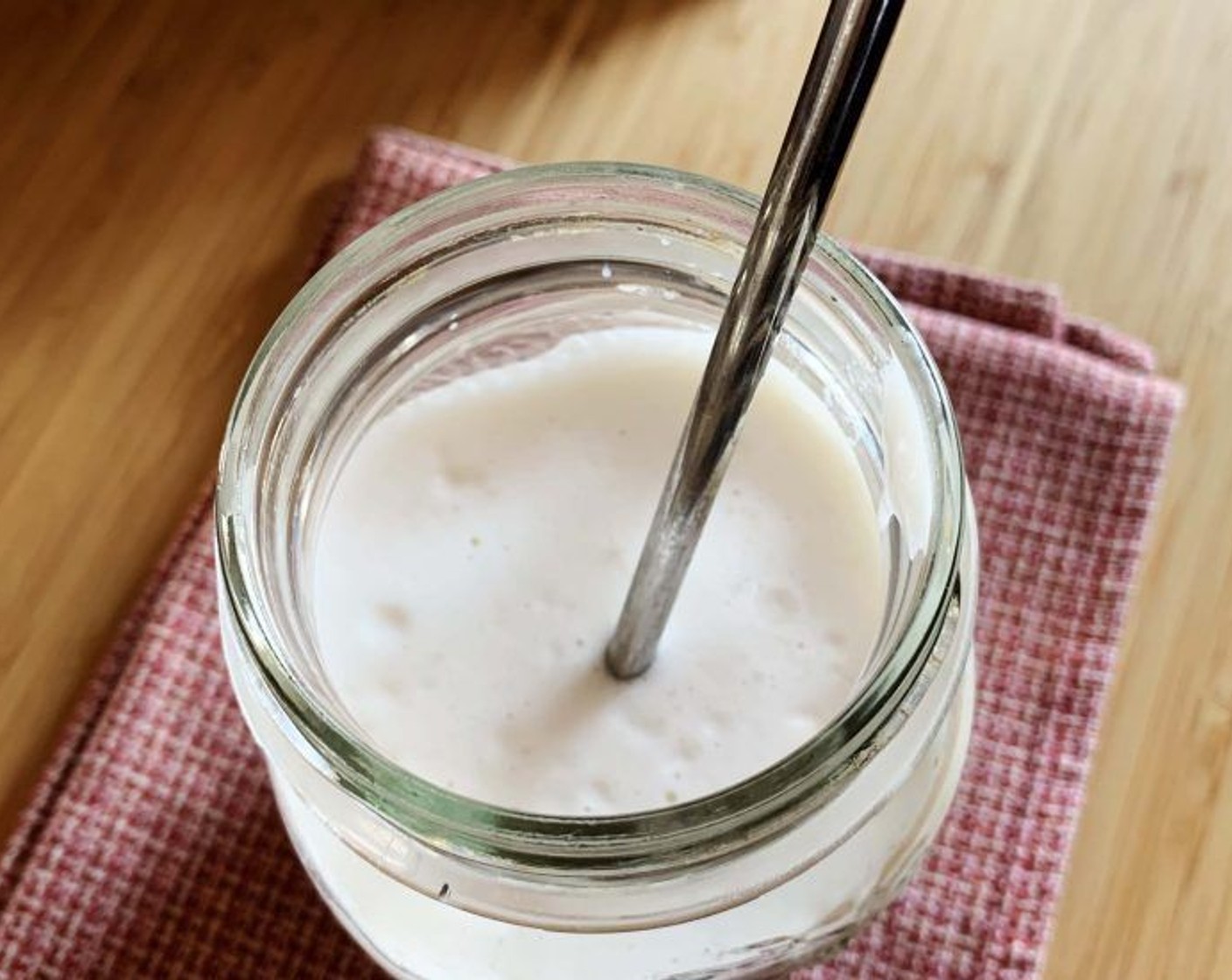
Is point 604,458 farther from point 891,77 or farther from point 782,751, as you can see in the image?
point 891,77

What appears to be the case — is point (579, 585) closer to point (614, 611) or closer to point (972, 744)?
point (614, 611)

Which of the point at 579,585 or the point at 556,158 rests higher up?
the point at 556,158

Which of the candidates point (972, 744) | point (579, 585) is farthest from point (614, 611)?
point (972, 744)

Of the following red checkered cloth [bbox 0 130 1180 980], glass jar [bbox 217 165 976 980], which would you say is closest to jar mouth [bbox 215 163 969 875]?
glass jar [bbox 217 165 976 980]

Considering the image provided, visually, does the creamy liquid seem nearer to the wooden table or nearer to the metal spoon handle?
the metal spoon handle

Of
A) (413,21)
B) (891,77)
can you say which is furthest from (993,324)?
(413,21)
